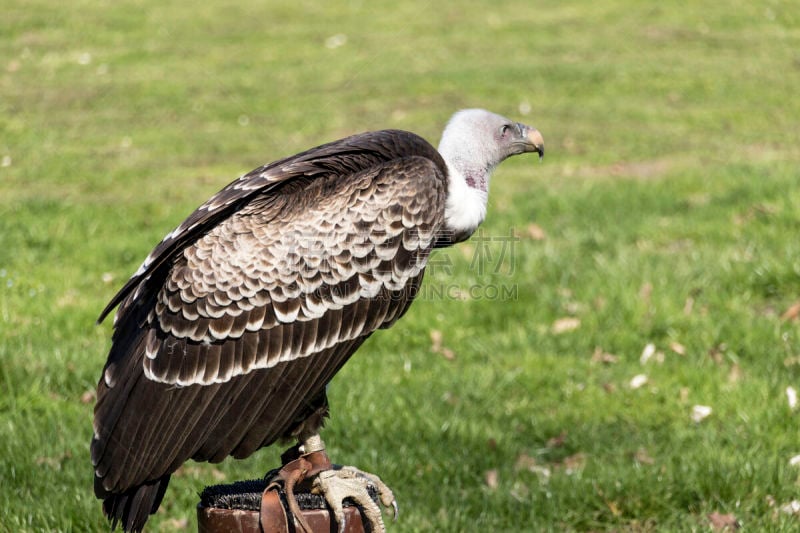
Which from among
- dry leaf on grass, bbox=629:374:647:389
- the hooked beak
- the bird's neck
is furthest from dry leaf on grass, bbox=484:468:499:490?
the hooked beak

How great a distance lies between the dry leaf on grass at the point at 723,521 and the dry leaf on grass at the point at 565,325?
2353 mm

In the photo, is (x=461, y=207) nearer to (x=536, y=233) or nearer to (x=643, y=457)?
(x=643, y=457)

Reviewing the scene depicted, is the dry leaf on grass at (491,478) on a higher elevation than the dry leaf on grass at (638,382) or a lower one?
higher

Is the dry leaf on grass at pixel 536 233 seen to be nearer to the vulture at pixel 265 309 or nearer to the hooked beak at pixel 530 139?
the hooked beak at pixel 530 139

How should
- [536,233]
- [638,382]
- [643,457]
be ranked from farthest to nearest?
[536,233] → [638,382] → [643,457]

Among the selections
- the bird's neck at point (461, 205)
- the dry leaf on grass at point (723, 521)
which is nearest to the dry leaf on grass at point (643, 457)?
the dry leaf on grass at point (723, 521)

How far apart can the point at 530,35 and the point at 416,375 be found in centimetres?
1222

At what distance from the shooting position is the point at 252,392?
3695 millimetres

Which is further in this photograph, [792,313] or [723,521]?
[792,313]

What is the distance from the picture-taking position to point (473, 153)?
4.25m

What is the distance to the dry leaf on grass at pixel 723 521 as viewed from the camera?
448 centimetres

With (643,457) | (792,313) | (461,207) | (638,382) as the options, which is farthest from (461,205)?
(792,313)

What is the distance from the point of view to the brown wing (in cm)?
361

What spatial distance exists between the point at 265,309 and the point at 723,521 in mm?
2349
